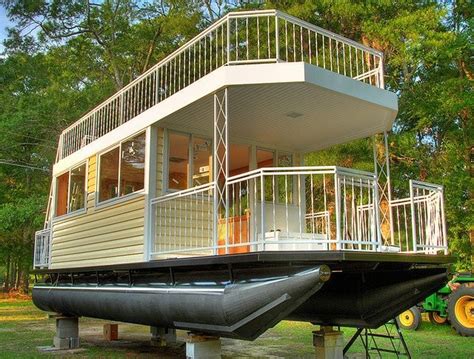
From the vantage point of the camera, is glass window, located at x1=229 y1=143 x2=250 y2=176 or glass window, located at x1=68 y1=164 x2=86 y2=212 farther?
glass window, located at x1=68 y1=164 x2=86 y2=212

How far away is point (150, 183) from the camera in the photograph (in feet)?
26.6

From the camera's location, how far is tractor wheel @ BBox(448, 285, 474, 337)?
40.0 feet

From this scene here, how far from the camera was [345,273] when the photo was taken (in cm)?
670

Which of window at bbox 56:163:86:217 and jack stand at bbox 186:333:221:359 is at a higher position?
window at bbox 56:163:86:217

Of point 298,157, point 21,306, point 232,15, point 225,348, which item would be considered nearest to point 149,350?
point 225,348

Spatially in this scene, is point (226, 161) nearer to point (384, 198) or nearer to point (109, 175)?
point (109, 175)

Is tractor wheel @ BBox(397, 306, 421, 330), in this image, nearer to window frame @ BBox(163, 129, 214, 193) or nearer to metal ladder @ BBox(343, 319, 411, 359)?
metal ladder @ BBox(343, 319, 411, 359)

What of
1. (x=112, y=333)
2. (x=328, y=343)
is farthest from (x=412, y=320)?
(x=112, y=333)

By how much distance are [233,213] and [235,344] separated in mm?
4777

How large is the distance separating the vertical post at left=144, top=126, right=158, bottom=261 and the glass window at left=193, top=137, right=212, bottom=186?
0.81 meters

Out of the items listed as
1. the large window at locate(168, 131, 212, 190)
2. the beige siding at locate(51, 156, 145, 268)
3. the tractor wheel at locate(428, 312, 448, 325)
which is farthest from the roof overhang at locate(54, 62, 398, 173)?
the tractor wheel at locate(428, 312, 448, 325)

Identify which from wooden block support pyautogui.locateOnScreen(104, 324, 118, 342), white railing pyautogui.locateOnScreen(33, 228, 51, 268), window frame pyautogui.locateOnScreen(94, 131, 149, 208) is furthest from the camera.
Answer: wooden block support pyautogui.locateOnScreen(104, 324, 118, 342)

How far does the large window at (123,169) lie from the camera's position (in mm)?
8578

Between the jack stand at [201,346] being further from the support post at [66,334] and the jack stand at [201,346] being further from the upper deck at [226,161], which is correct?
the support post at [66,334]
